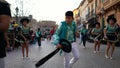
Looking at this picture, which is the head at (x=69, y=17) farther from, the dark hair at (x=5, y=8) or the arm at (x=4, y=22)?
the arm at (x=4, y=22)

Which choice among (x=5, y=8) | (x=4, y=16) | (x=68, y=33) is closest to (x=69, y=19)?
(x=68, y=33)

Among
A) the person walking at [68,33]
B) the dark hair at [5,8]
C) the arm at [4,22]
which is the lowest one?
the person walking at [68,33]

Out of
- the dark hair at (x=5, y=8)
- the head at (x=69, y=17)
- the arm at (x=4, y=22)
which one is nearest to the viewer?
the arm at (x=4, y=22)

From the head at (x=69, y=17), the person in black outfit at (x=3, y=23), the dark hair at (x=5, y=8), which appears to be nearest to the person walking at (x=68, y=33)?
the head at (x=69, y=17)

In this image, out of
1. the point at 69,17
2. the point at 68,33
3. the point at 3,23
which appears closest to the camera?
the point at 3,23

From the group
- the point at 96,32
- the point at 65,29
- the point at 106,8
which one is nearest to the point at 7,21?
the point at 65,29

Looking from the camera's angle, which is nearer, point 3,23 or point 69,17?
point 3,23

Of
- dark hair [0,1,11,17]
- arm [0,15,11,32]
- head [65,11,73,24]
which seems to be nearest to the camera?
arm [0,15,11,32]

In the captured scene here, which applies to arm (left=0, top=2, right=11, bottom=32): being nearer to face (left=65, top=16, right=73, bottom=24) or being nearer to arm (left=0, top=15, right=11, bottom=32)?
arm (left=0, top=15, right=11, bottom=32)

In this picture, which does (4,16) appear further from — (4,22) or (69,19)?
(69,19)

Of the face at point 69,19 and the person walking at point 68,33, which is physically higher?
the face at point 69,19

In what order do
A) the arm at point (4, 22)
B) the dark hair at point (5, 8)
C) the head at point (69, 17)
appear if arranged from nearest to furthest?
the arm at point (4, 22)
the dark hair at point (5, 8)
the head at point (69, 17)

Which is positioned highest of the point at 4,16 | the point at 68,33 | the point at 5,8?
the point at 5,8

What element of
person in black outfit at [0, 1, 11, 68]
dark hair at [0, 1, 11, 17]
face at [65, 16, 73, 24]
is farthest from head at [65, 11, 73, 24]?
dark hair at [0, 1, 11, 17]
